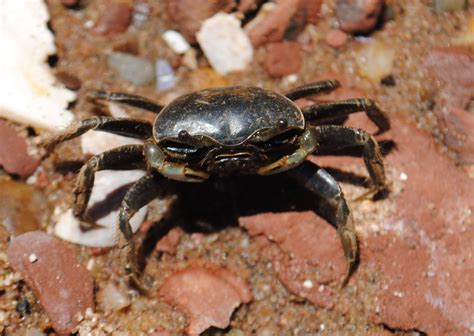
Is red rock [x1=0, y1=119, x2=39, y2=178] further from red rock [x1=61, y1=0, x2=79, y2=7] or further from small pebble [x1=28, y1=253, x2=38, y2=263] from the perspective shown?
red rock [x1=61, y1=0, x2=79, y2=7]

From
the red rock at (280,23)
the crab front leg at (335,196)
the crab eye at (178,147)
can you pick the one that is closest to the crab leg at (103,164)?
the crab eye at (178,147)

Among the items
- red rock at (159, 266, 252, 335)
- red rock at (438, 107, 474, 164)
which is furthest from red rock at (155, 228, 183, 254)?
red rock at (438, 107, 474, 164)

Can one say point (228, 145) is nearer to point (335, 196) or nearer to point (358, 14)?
point (335, 196)

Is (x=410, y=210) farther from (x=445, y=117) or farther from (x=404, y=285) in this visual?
(x=445, y=117)

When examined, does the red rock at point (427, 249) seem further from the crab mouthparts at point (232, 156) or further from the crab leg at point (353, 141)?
the crab mouthparts at point (232, 156)

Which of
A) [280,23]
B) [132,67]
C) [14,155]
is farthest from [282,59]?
[14,155]

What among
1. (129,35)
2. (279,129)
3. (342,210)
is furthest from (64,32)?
(342,210)

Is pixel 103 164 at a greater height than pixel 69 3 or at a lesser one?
lesser
